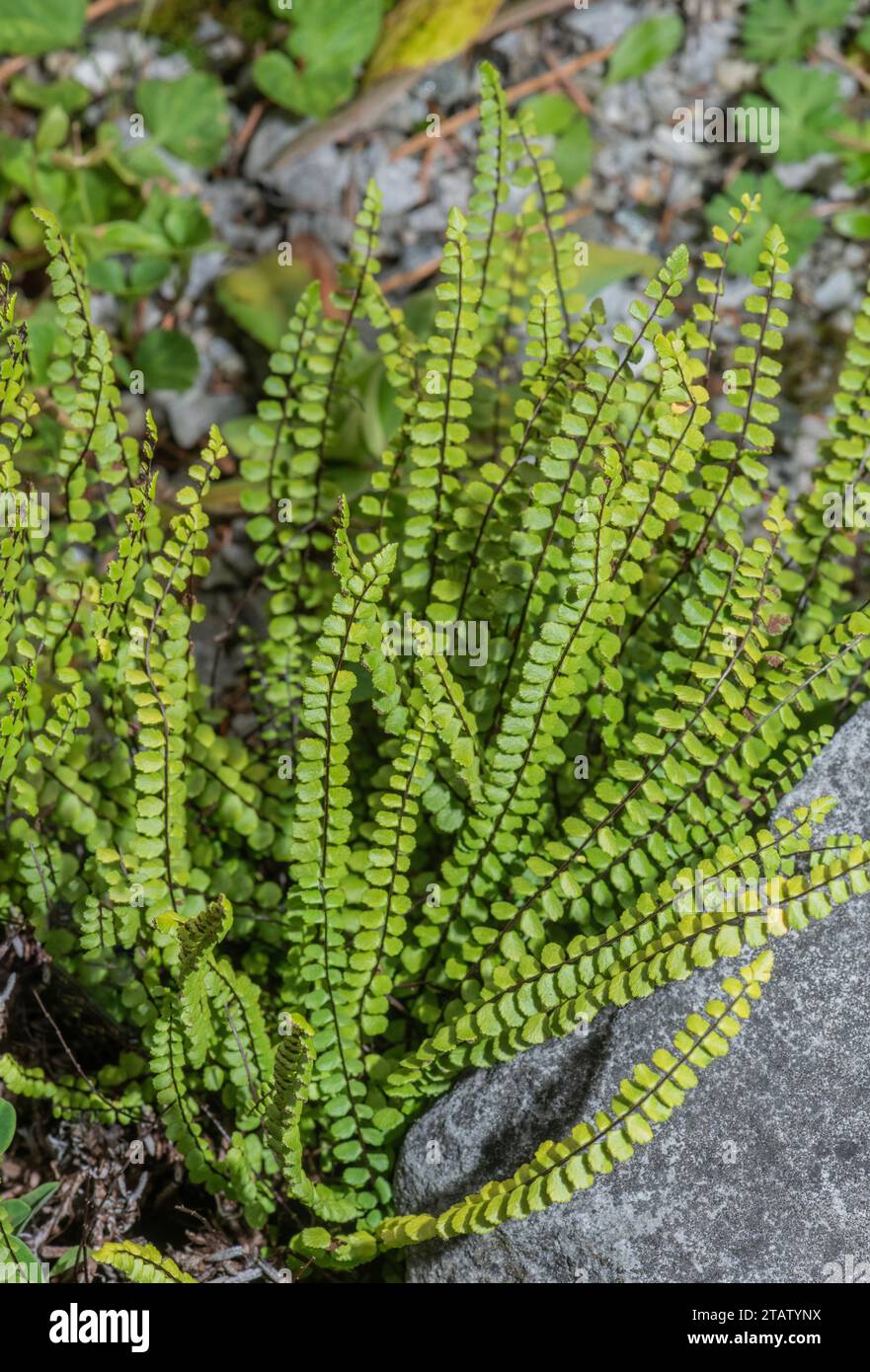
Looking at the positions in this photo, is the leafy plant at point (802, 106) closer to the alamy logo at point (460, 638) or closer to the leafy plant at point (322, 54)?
the leafy plant at point (322, 54)

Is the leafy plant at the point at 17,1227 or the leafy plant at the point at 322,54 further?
the leafy plant at the point at 322,54

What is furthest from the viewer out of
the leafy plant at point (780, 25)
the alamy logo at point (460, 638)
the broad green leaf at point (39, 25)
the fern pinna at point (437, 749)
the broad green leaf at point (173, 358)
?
the leafy plant at point (780, 25)

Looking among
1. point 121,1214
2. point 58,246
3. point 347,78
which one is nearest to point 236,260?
point 347,78

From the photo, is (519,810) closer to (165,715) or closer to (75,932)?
(165,715)

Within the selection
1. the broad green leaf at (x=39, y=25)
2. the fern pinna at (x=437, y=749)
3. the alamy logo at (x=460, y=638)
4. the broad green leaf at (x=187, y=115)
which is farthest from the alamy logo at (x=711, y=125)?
the alamy logo at (x=460, y=638)
